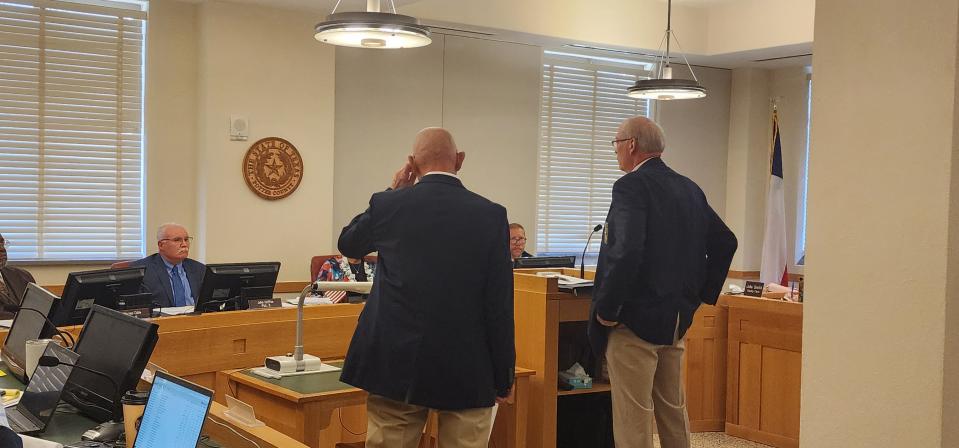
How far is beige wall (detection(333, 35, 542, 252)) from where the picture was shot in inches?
288

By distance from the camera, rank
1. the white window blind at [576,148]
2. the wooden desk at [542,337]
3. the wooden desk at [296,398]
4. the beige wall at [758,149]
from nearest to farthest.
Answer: the wooden desk at [296,398] → the wooden desk at [542,337] → the white window blind at [576,148] → the beige wall at [758,149]

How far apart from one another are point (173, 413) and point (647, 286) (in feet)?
7.16

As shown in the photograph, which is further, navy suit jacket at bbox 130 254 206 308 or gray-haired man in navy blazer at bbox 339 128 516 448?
navy suit jacket at bbox 130 254 206 308

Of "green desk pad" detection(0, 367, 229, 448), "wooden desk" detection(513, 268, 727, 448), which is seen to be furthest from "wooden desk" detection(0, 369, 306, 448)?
"wooden desk" detection(513, 268, 727, 448)

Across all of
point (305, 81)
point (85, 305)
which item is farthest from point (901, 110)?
point (305, 81)

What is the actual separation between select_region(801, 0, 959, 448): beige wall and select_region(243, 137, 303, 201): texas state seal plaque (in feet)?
15.1

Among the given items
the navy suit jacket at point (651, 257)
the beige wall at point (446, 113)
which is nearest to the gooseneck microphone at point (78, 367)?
the navy suit jacket at point (651, 257)

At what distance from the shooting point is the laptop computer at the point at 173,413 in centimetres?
204

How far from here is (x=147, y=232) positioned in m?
6.66

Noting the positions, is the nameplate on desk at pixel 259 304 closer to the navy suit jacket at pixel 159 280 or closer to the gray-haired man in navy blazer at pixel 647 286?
the navy suit jacket at pixel 159 280

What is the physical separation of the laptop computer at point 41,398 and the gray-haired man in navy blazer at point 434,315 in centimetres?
86

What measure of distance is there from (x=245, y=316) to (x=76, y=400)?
1332 millimetres

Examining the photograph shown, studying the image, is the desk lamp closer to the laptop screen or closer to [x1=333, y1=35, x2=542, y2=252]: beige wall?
the laptop screen

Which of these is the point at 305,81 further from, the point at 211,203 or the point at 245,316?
the point at 245,316
